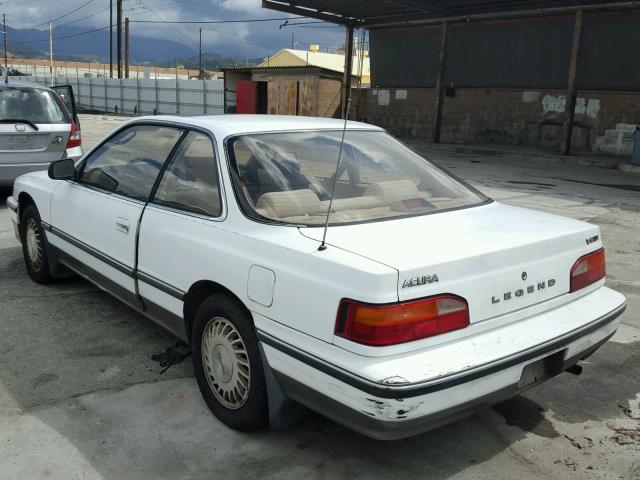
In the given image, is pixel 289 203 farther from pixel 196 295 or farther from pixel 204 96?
pixel 204 96

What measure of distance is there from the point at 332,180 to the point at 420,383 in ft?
4.52

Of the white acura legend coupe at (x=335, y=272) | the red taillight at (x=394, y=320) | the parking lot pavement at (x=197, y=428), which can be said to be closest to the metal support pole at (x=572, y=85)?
the parking lot pavement at (x=197, y=428)

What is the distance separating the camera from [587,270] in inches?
125

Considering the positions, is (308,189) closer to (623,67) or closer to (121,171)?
(121,171)

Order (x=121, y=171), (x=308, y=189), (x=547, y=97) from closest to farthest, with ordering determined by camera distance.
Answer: (x=308, y=189), (x=121, y=171), (x=547, y=97)

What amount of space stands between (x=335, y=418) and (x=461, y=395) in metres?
0.51

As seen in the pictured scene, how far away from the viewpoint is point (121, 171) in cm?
421

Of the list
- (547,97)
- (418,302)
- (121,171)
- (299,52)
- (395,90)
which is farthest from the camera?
(299,52)

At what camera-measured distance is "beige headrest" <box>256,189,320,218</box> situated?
3.06 m

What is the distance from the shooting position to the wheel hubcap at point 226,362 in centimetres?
302

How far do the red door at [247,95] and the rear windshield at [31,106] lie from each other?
18.3 metres

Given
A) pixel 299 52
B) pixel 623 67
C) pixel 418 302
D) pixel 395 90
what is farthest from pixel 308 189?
pixel 299 52

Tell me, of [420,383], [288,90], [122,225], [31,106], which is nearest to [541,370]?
[420,383]

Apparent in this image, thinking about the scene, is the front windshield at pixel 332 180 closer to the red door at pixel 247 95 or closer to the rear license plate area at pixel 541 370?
the rear license plate area at pixel 541 370
